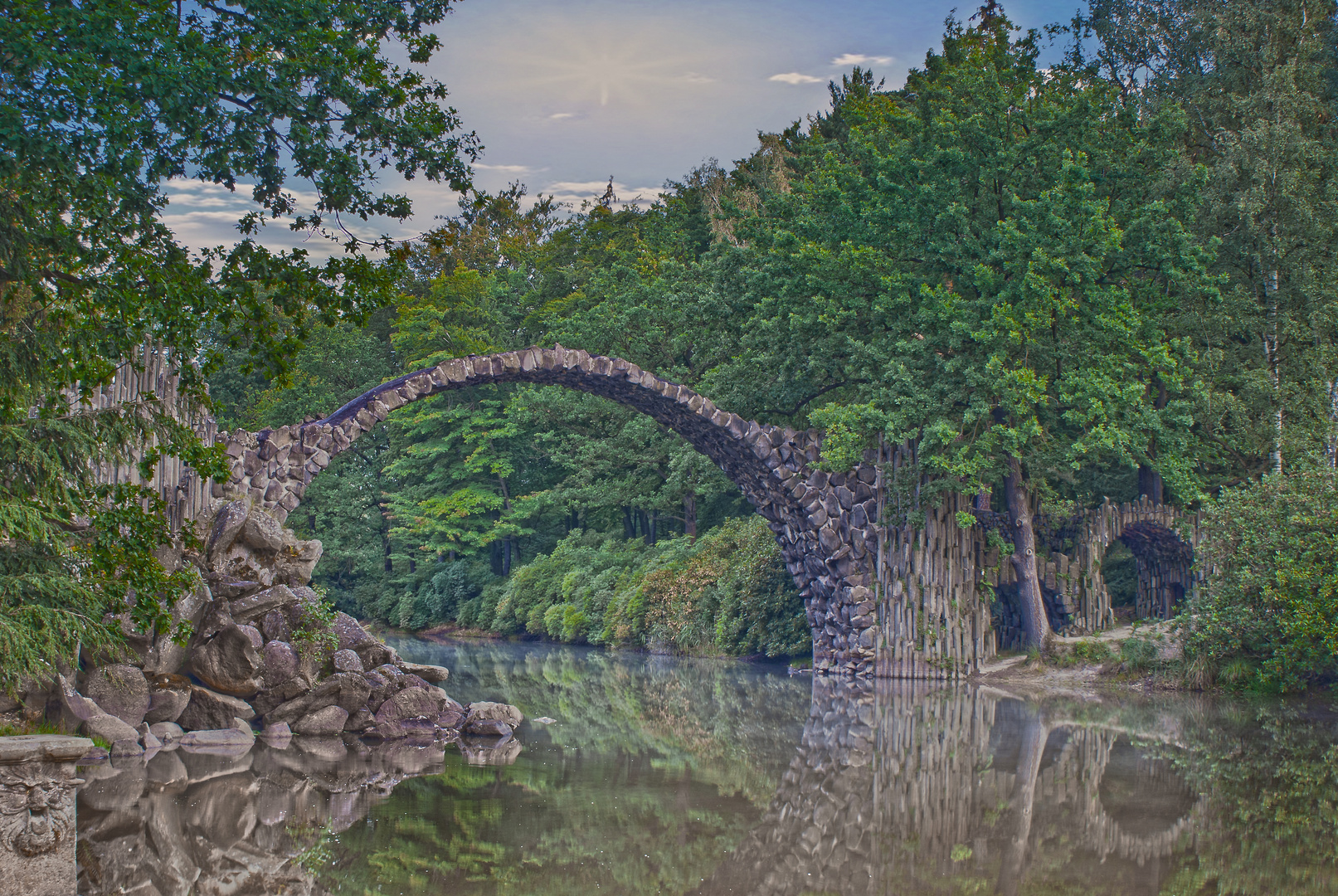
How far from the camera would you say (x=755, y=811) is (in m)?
7.96

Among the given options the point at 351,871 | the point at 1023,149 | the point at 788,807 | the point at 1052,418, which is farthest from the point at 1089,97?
the point at 351,871

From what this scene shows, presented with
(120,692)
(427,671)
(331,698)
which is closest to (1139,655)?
(427,671)

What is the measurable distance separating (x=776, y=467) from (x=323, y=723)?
920 centimetres

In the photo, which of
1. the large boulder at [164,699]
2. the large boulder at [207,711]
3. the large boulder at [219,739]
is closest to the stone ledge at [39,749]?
the large boulder at [219,739]

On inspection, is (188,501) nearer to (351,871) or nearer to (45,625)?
(45,625)

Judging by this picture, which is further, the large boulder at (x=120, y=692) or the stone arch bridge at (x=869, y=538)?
the stone arch bridge at (x=869, y=538)

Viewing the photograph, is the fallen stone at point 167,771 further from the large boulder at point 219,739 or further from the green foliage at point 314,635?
the green foliage at point 314,635

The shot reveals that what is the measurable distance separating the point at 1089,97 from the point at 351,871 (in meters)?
16.6

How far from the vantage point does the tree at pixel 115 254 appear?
6.82m

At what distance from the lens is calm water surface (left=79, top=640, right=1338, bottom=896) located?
20.2 feet

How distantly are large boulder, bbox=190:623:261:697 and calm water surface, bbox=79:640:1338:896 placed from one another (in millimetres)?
1127

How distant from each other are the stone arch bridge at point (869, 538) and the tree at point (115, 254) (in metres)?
8.48

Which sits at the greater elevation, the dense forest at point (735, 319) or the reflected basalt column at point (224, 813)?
the dense forest at point (735, 319)

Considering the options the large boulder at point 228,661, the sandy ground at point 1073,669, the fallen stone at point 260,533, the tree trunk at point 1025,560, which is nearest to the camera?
the large boulder at point 228,661
